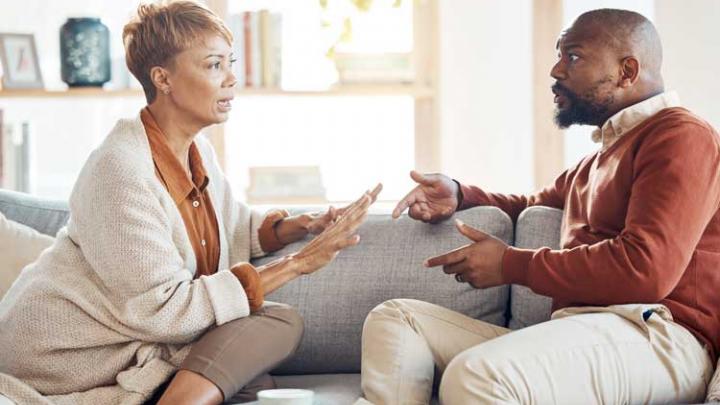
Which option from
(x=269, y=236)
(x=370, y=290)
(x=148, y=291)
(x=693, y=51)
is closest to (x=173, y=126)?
(x=269, y=236)

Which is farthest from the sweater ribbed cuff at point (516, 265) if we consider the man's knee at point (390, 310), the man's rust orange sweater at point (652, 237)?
the man's knee at point (390, 310)

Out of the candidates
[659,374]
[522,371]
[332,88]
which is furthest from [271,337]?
[332,88]

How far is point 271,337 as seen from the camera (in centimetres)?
250

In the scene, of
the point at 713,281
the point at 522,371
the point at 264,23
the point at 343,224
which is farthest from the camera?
the point at 264,23

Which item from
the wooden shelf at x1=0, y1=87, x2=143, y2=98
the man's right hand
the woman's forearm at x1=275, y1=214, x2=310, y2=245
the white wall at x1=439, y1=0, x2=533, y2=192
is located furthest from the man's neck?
the wooden shelf at x1=0, y1=87, x2=143, y2=98

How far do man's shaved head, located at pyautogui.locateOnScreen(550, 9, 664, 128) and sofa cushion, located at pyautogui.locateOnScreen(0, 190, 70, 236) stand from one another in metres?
1.29

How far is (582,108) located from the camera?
8.60 feet

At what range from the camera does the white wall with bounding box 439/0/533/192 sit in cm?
447

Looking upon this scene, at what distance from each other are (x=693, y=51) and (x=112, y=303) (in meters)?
2.19

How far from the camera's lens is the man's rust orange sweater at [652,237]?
2.29 meters

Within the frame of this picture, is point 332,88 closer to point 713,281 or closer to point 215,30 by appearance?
point 215,30

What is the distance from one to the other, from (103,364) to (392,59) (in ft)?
7.04

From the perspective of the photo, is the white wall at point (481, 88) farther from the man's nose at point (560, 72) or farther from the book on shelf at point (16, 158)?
the man's nose at point (560, 72)

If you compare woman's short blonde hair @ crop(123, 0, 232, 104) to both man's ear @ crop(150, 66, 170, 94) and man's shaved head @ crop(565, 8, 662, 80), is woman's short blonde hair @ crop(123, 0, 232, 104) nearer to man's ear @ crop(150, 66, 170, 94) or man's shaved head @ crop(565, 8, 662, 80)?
man's ear @ crop(150, 66, 170, 94)
